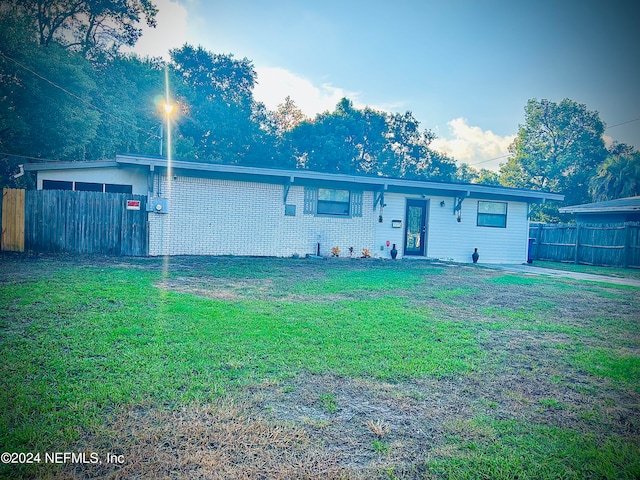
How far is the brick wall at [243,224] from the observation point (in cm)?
1144

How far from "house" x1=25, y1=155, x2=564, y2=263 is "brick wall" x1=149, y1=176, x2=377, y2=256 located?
→ 3cm

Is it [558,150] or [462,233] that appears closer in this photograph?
[462,233]

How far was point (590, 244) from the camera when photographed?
16.7 m

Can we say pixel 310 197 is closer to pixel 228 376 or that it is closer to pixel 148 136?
pixel 228 376

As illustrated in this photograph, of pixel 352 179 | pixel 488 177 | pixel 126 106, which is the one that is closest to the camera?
pixel 352 179

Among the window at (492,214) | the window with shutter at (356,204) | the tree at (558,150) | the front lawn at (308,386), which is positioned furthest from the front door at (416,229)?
the tree at (558,150)

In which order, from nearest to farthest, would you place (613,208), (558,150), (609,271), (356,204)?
(356,204) → (609,271) → (613,208) → (558,150)

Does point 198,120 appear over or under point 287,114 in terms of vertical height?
under

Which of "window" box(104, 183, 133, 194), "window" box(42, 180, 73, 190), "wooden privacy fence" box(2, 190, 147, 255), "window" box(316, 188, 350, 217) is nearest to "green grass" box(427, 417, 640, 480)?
→ "wooden privacy fence" box(2, 190, 147, 255)

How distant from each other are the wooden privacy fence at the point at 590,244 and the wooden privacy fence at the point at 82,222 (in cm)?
1750

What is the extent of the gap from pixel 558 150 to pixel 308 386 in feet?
132

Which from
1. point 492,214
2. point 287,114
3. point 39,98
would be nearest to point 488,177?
point 287,114

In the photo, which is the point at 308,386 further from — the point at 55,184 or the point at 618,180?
the point at 618,180

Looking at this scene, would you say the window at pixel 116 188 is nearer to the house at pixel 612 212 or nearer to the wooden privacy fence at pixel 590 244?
the wooden privacy fence at pixel 590 244
